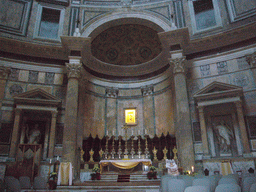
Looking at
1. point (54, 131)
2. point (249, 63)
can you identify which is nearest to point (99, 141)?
point (54, 131)

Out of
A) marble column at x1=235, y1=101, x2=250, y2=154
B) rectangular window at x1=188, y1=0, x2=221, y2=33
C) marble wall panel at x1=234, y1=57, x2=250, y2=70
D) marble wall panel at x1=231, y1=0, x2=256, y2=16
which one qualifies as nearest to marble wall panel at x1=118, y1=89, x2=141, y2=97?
rectangular window at x1=188, y1=0, x2=221, y2=33

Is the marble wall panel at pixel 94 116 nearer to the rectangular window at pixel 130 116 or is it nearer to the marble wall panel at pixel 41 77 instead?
the rectangular window at pixel 130 116

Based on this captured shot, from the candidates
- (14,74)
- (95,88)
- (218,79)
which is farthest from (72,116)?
(218,79)

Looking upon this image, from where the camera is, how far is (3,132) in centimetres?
1315

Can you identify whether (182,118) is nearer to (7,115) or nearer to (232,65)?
(232,65)

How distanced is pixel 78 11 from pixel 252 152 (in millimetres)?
15436

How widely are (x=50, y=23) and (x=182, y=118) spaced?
41.4ft

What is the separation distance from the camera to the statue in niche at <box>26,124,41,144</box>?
44.3 feet

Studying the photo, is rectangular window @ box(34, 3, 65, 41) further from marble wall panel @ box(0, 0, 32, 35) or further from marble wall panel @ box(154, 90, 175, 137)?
marble wall panel @ box(154, 90, 175, 137)

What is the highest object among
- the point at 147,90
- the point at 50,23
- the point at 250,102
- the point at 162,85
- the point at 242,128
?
the point at 50,23

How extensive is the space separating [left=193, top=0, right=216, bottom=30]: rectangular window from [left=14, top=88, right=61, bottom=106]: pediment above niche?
1138 centimetres

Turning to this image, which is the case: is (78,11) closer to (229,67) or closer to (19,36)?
(19,36)

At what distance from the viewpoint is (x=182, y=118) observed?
1228 centimetres

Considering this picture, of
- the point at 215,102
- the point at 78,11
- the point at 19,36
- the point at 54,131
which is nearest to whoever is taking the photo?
the point at 215,102
